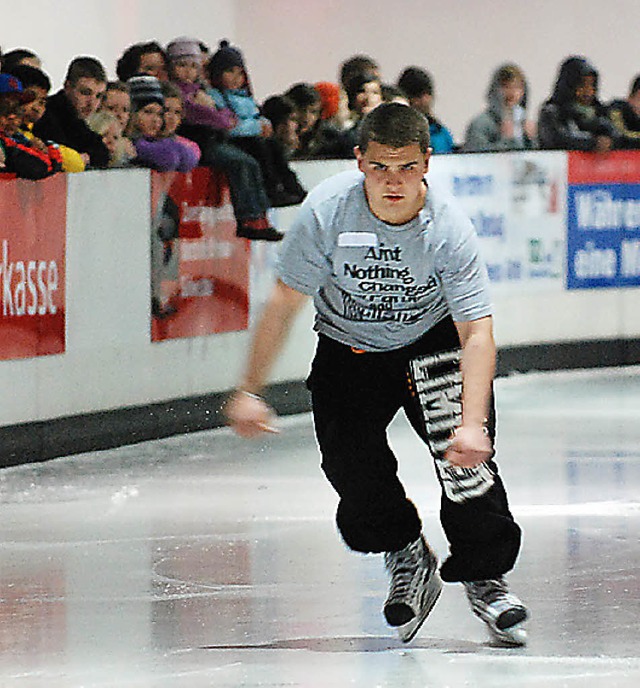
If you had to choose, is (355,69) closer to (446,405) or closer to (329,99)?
(329,99)

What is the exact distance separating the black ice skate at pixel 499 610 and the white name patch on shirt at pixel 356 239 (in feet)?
3.52

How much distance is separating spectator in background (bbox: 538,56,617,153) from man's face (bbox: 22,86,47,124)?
4.96 m

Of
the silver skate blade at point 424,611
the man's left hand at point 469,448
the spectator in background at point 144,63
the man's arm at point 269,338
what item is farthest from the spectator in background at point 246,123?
the man's left hand at point 469,448

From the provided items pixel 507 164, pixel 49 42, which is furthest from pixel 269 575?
pixel 49 42

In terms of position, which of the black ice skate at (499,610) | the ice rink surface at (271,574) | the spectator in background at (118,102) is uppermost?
the spectator in background at (118,102)

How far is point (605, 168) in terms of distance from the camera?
45.5 feet

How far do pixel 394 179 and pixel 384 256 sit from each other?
0.74ft

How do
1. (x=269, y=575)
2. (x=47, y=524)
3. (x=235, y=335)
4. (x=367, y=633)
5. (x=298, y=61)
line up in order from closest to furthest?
(x=367, y=633) < (x=269, y=575) < (x=47, y=524) < (x=235, y=335) < (x=298, y=61)

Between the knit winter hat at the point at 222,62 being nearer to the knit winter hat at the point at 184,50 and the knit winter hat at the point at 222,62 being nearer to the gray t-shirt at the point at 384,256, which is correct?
the knit winter hat at the point at 184,50

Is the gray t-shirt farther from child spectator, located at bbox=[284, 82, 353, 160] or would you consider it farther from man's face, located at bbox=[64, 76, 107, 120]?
child spectator, located at bbox=[284, 82, 353, 160]

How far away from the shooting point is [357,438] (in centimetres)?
591

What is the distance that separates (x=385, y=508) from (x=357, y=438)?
0.75ft

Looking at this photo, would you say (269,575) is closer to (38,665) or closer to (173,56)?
(38,665)

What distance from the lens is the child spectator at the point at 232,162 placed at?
1092 cm
